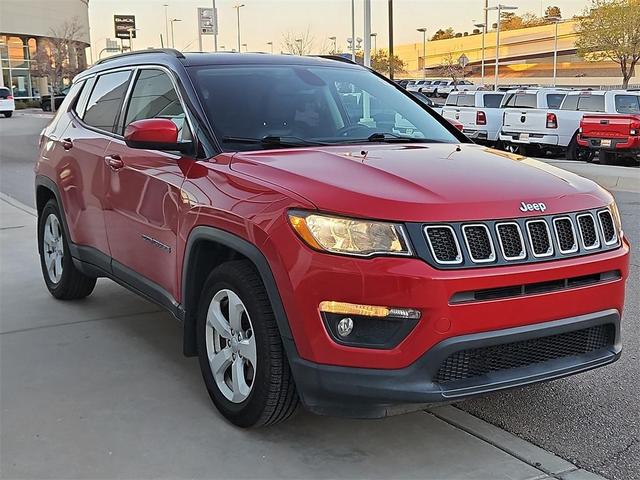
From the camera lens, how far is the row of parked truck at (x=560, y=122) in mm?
16109

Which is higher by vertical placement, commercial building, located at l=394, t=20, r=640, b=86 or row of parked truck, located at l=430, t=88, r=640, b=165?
commercial building, located at l=394, t=20, r=640, b=86

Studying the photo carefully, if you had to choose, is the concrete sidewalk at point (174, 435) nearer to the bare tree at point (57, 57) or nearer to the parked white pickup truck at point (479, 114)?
the parked white pickup truck at point (479, 114)

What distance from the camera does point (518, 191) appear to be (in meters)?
3.28

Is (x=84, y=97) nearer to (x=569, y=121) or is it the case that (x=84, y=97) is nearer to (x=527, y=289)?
(x=527, y=289)

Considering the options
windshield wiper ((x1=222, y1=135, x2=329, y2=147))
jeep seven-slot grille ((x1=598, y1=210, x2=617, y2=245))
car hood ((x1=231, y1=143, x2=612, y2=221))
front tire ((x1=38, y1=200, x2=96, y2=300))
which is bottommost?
front tire ((x1=38, y1=200, x2=96, y2=300))

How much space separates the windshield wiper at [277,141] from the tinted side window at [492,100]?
1821cm

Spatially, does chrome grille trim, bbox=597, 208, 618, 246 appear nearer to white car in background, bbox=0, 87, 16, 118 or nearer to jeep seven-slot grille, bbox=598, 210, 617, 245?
jeep seven-slot grille, bbox=598, 210, 617, 245

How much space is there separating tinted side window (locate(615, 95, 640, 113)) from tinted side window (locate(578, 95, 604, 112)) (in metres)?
0.56

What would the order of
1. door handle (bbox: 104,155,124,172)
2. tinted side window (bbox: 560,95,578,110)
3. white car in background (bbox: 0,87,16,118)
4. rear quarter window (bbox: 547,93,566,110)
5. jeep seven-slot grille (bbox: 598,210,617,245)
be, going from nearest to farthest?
jeep seven-slot grille (bbox: 598,210,617,245) → door handle (bbox: 104,155,124,172) → tinted side window (bbox: 560,95,578,110) → rear quarter window (bbox: 547,93,566,110) → white car in background (bbox: 0,87,16,118)

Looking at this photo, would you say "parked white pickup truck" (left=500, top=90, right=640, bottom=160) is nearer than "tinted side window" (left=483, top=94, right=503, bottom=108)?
Yes

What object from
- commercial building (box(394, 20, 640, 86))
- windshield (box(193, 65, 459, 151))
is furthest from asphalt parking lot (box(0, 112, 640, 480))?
commercial building (box(394, 20, 640, 86))

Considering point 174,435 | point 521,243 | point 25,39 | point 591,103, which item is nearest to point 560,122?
point 591,103

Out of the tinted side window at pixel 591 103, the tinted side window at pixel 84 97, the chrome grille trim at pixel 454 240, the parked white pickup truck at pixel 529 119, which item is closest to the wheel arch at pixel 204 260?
the chrome grille trim at pixel 454 240

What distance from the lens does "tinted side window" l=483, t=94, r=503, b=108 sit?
21.4 metres
